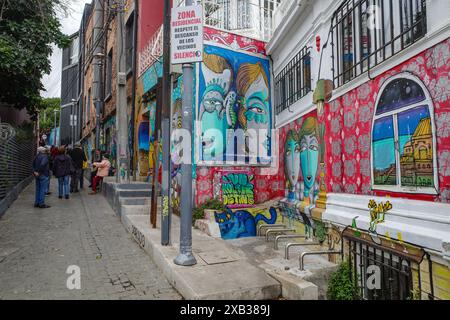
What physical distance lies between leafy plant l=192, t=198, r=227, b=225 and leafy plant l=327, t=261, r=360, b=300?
339cm

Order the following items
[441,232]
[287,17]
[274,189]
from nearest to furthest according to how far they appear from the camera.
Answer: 1. [441,232]
2. [287,17]
3. [274,189]

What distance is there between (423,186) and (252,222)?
4.77 m

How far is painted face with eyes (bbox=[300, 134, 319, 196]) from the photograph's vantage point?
6.30 meters

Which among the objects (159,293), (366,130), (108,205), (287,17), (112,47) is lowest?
(159,293)

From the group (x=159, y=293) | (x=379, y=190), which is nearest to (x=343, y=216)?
(x=379, y=190)

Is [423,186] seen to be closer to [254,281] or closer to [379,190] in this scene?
[379,190]

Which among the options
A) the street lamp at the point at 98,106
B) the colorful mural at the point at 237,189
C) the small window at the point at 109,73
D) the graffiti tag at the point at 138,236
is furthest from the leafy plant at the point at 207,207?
the small window at the point at 109,73

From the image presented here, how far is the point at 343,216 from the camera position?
484cm

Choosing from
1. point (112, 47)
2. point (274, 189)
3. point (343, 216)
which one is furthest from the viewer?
point (112, 47)

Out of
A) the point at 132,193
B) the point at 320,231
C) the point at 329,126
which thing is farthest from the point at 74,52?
the point at 320,231

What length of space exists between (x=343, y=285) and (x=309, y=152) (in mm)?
2902

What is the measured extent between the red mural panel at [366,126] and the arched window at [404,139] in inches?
3.2

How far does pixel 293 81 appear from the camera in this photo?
751 cm

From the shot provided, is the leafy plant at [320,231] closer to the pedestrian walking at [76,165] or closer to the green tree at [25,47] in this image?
the green tree at [25,47]
